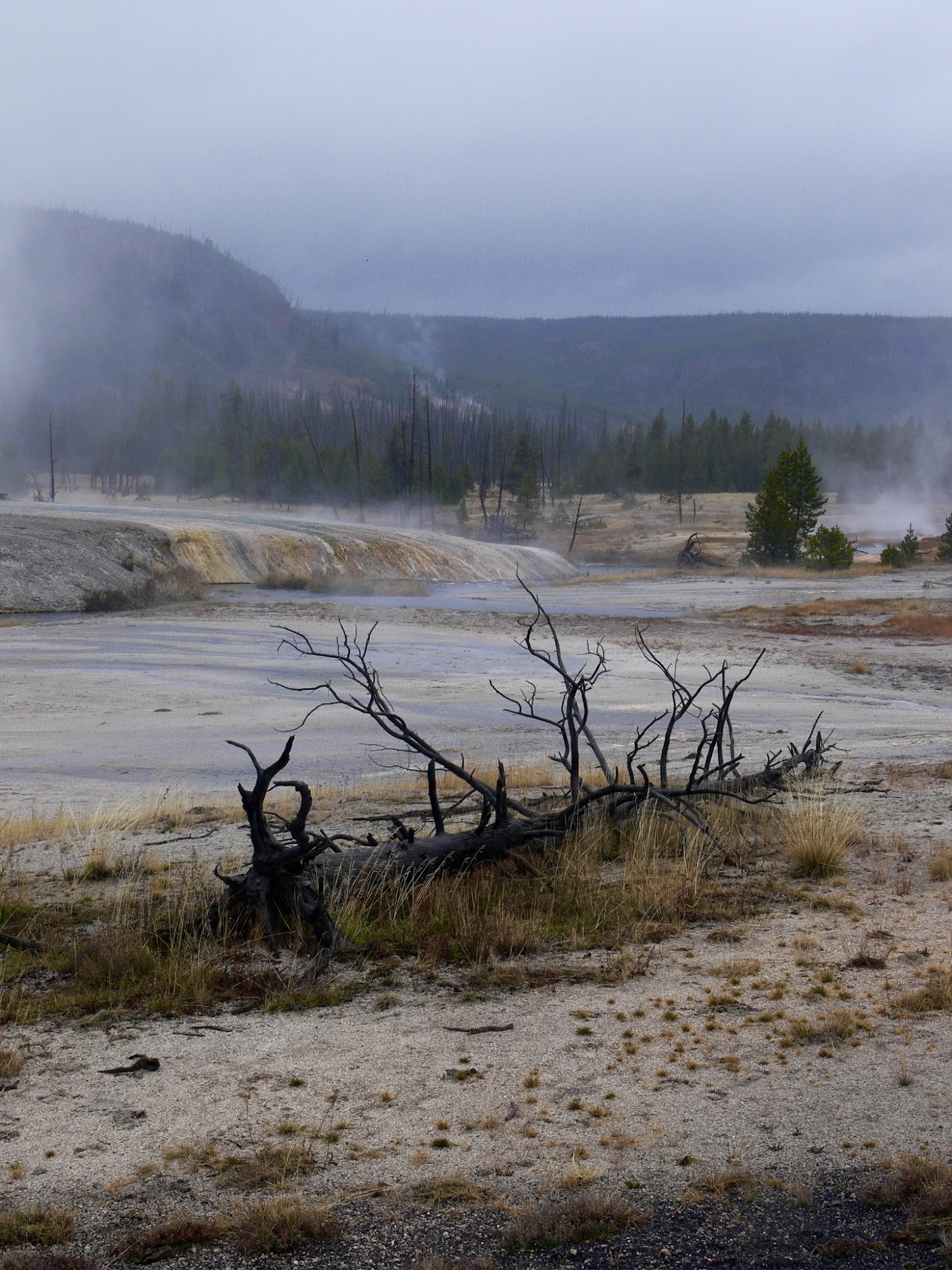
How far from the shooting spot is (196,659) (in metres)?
24.4

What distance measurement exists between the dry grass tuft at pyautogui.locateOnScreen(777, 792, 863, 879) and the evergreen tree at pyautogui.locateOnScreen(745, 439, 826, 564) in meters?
53.6

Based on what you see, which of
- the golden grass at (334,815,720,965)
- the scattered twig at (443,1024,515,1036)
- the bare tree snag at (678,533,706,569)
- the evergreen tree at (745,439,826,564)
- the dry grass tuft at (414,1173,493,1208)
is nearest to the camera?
the dry grass tuft at (414,1173,493,1208)

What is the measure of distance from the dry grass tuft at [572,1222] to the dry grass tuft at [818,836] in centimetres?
475

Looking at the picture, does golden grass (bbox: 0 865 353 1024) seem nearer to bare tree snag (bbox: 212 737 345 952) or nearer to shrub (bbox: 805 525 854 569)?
bare tree snag (bbox: 212 737 345 952)

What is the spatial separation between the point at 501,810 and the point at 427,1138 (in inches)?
134

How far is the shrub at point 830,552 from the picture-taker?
5534 cm

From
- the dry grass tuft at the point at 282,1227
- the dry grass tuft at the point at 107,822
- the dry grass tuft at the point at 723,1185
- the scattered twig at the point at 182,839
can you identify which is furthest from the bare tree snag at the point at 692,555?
the dry grass tuft at the point at 282,1227

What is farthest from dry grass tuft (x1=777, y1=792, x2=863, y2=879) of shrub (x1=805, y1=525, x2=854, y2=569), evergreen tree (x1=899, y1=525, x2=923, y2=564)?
evergreen tree (x1=899, y1=525, x2=923, y2=564)

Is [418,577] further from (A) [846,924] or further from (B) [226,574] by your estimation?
(A) [846,924]

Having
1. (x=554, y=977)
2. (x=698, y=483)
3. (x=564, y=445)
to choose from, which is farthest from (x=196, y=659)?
(x=564, y=445)

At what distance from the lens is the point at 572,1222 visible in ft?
12.6

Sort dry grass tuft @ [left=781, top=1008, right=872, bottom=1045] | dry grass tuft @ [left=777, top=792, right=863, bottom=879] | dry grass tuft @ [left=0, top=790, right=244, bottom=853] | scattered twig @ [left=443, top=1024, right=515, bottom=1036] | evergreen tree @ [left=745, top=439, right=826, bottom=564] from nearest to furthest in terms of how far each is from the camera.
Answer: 1. dry grass tuft @ [left=781, top=1008, right=872, bottom=1045]
2. scattered twig @ [left=443, top=1024, right=515, bottom=1036]
3. dry grass tuft @ [left=777, top=792, right=863, bottom=879]
4. dry grass tuft @ [left=0, top=790, right=244, bottom=853]
5. evergreen tree @ [left=745, top=439, right=826, bottom=564]

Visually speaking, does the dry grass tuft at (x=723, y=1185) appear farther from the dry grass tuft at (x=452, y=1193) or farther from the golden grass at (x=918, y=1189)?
the dry grass tuft at (x=452, y=1193)

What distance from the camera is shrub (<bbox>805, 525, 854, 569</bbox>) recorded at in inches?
2179
